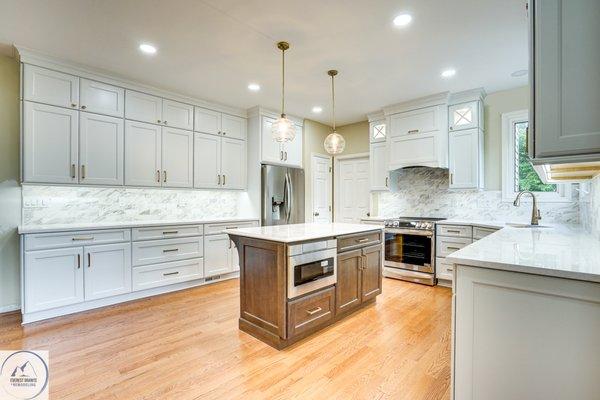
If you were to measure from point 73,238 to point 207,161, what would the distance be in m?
1.94

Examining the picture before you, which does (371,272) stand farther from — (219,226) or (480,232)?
(219,226)

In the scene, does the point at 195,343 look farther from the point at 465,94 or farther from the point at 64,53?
the point at 465,94

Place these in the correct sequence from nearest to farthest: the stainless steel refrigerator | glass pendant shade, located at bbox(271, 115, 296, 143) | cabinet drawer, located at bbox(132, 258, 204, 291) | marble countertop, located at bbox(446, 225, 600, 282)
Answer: marble countertop, located at bbox(446, 225, 600, 282) → glass pendant shade, located at bbox(271, 115, 296, 143) → cabinet drawer, located at bbox(132, 258, 204, 291) → the stainless steel refrigerator

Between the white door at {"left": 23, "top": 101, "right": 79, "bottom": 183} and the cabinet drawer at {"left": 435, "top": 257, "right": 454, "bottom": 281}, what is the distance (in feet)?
15.1

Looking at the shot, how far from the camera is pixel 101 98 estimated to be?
3420mm

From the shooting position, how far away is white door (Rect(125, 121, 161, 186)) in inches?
143

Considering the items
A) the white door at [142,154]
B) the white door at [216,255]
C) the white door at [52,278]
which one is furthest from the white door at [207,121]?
the white door at [52,278]

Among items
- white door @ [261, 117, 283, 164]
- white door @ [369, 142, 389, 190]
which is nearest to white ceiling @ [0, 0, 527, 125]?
white door @ [261, 117, 283, 164]

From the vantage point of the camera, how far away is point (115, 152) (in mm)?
3521

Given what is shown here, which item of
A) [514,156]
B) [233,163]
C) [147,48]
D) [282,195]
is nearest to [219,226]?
[233,163]

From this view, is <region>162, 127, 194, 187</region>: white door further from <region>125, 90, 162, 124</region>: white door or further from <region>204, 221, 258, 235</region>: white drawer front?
<region>204, 221, 258, 235</region>: white drawer front

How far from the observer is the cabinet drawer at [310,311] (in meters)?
2.34

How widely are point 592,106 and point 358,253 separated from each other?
2.12 m

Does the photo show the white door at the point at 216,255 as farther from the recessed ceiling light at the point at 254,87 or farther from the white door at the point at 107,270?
the recessed ceiling light at the point at 254,87
